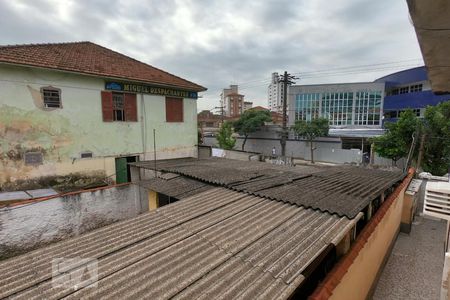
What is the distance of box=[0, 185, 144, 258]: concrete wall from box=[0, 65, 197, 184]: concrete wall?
447cm

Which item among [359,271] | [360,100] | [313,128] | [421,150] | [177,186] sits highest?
[360,100]

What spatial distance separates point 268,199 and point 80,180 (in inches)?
414

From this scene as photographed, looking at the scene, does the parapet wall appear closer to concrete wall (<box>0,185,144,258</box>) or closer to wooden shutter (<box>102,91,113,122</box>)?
concrete wall (<box>0,185,144,258</box>)

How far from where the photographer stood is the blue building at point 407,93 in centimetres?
2498

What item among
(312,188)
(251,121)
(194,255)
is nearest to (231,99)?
(251,121)

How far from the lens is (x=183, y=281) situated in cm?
240

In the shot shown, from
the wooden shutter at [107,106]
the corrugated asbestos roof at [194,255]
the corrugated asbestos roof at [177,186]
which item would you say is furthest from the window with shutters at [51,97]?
the corrugated asbestos roof at [194,255]

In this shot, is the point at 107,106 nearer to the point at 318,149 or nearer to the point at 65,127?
the point at 65,127

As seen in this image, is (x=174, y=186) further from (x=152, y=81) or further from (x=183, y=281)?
(x=152, y=81)

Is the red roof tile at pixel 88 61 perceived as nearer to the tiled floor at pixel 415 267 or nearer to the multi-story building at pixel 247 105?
the tiled floor at pixel 415 267

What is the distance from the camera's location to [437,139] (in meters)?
13.6

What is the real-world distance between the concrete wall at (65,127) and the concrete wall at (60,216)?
447 centimetres

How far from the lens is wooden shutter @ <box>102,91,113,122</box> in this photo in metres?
12.2

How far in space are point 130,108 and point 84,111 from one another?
7.29ft
